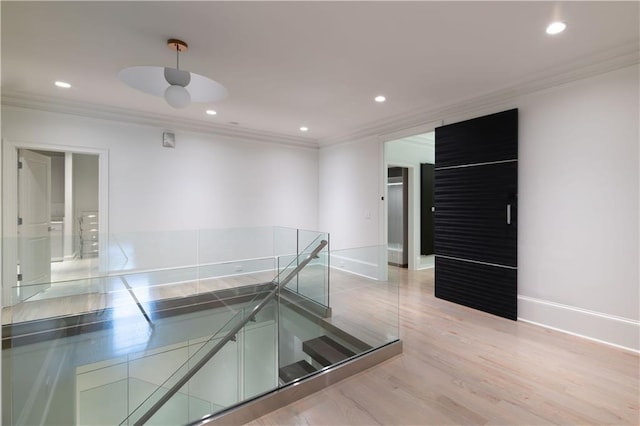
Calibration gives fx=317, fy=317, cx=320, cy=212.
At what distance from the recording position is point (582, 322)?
3127 mm

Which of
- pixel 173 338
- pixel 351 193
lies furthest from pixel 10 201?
pixel 351 193

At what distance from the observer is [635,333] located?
9.30ft

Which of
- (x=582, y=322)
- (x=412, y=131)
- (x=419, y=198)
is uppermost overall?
(x=412, y=131)

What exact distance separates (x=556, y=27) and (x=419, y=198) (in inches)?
155

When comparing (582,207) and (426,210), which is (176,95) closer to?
(582,207)

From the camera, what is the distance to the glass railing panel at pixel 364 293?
10.4 feet

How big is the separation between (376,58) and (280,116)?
2156mm

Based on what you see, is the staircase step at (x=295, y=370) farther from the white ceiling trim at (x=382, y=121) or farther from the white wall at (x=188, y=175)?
the white ceiling trim at (x=382, y=121)

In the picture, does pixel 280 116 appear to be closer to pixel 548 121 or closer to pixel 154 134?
pixel 154 134

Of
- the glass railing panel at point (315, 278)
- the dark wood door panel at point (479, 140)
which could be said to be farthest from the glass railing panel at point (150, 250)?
the dark wood door panel at point (479, 140)

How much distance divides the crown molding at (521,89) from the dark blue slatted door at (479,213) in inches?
7.2

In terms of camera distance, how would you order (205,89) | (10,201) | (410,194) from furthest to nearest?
(410,194)
(10,201)
(205,89)

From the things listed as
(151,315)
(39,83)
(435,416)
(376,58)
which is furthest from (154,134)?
(435,416)

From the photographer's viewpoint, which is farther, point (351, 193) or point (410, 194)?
point (410, 194)
